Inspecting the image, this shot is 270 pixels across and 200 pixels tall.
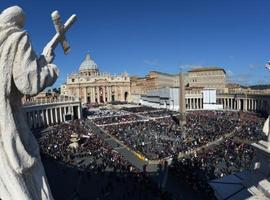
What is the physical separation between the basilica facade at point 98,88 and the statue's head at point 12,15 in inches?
5672

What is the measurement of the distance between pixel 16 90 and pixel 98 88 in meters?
150

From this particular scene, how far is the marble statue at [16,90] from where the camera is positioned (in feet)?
13.1

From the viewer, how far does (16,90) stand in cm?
423

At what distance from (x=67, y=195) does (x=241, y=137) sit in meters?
24.5

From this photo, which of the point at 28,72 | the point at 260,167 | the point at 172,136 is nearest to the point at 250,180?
the point at 260,167

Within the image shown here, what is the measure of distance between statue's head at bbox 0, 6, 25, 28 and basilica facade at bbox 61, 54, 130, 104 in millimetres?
144060

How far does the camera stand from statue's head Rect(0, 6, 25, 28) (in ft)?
13.6

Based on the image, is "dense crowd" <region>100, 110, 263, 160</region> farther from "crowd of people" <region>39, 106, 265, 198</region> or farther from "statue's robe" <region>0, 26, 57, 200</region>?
"statue's robe" <region>0, 26, 57, 200</region>

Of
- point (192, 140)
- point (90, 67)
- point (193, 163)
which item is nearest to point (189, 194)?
point (193, 163)

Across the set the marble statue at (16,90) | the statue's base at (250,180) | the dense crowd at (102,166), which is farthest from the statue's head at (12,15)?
the dense crowd at (102,166)

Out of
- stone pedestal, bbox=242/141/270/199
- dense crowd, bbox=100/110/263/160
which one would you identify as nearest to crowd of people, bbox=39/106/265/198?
dense crowd, bbox=100/110/263/160

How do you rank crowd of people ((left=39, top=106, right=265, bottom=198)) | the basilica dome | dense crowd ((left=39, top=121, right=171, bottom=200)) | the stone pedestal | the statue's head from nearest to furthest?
the statue's head
the stone pedestal
dense crowd ((left=39, top=121, right=171, bottom=200))
crowd of people ((left=39, top=106, right=265, bottom=198))
the basilica dome

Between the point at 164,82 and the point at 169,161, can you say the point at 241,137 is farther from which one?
the point at 164,82

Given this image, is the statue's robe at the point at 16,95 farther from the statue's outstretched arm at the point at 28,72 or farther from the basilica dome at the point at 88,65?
the basilica dome at the point at 88,65
